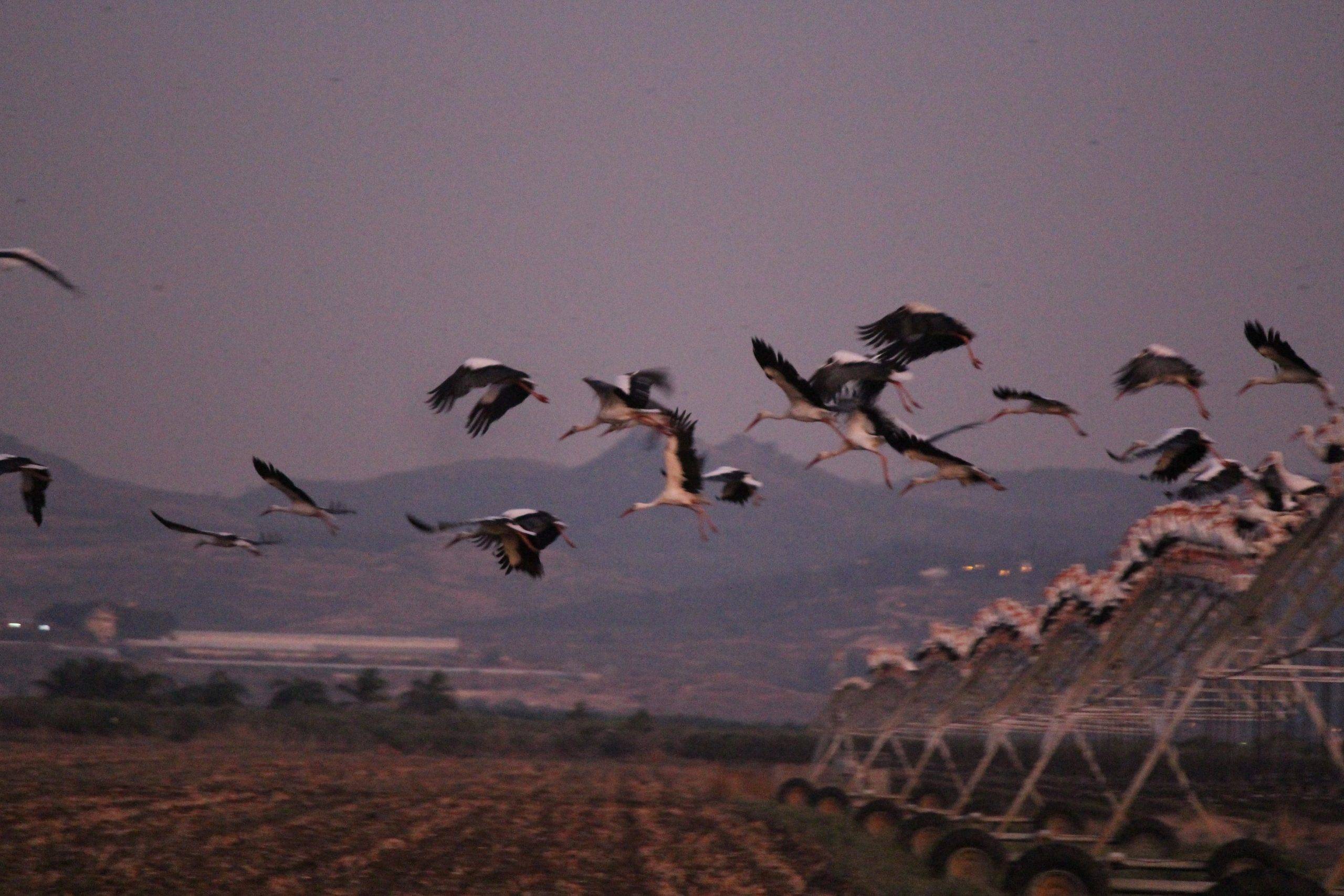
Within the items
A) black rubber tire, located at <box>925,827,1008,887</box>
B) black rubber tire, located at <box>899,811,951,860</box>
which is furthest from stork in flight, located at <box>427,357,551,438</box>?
black rubber tire, located at <box>899,811,951,860</box>

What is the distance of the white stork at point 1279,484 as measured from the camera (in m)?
17.1

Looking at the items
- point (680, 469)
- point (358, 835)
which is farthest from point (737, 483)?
point (358, 835)

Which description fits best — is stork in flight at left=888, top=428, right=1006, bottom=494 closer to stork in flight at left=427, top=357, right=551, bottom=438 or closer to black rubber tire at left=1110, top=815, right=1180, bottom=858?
stork in flight at left=427, top=357, right=551, bottom=438

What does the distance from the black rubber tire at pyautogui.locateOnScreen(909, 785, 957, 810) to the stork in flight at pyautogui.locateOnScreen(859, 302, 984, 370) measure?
73.4 feet

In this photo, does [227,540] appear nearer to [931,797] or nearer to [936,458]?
[936,458]

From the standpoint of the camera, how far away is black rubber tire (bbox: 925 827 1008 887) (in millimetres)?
20891

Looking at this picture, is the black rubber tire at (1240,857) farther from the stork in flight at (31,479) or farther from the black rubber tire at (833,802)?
the black rubber tire at (833,802)

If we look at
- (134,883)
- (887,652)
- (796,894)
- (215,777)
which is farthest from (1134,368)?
(215,777)

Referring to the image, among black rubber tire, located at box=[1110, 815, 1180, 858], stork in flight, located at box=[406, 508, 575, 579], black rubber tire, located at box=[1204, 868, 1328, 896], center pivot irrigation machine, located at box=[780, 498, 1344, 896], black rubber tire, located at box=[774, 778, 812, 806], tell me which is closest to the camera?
stork in flight, located at box=[406, 508, 575, 579]

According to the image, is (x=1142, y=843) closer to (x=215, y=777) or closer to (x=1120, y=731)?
(x=1120, y=731)

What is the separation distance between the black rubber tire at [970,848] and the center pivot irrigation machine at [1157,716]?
3cm

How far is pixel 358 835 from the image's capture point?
2559 cm

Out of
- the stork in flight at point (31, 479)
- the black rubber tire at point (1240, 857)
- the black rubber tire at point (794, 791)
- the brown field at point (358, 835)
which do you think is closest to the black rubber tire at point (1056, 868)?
the black rubber tire at point (1240, 857)

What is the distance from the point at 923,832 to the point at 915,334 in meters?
15.0
